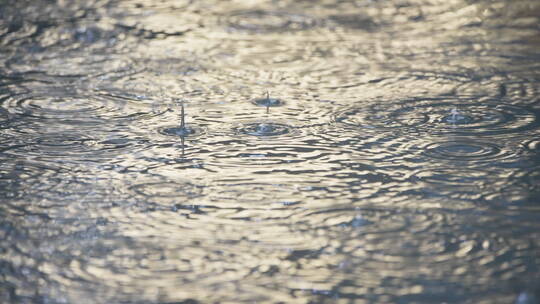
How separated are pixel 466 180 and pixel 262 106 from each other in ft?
2.92

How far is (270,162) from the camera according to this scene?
7.19 ft

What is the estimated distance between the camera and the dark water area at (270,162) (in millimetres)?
1596

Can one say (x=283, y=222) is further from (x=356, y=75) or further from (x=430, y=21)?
(x=430, y=21)

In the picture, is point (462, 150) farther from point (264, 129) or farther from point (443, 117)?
point (264, 129)

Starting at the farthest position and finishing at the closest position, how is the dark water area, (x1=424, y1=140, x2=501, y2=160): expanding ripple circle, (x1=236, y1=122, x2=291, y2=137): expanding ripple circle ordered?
(x1=236, y1=122, x2=291, y2=137): expanding ripple circle → (x1=424, y1=140, x2=501, y2=160): expanding ripple circle → the dark water area

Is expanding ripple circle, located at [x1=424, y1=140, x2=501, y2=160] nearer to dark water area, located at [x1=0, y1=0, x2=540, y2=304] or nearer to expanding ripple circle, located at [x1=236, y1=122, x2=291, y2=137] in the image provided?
dark water area, located at [x1=0, y1=0, x2=540, y2=304]

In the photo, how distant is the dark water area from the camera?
1596 mm

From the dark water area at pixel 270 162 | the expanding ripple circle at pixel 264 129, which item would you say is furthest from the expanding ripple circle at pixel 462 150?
the expanding ripple circle at pixel 264 129

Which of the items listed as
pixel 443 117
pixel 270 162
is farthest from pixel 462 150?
pixel 270 162

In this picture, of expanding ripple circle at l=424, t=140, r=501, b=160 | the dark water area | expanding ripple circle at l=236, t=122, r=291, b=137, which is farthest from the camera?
expanding ripple circle at l=236, t=122, r=291, b=137

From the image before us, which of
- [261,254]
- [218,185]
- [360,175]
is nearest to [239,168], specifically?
[218,185]

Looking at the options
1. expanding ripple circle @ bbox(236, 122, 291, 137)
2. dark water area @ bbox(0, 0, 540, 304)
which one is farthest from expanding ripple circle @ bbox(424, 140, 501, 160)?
expanding ripple circle @ bbox(236, 122, 291, 137)

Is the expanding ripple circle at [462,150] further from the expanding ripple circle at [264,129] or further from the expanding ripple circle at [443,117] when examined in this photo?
the expanding ripple circle at [264,129]

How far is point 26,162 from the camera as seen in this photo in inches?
87.2
